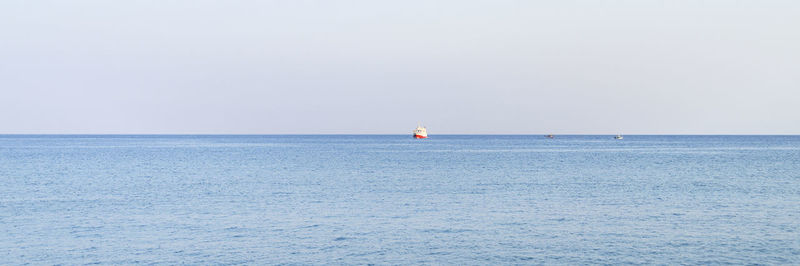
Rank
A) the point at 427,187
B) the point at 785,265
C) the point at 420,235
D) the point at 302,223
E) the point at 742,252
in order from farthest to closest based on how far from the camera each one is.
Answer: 1. the point at 427,187
2. the point at 302,223
3. the point at 420,235
4. the point at 742,252
5. the point at 785,265

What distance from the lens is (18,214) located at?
41.6 m

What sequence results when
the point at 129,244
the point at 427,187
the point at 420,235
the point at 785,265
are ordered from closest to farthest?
the point at 785,265 → the point at 129,244 → the point at 420,235 → the point at 427,187

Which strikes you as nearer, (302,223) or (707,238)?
(707,238)

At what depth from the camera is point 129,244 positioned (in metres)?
31.9

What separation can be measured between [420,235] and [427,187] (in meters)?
27.7

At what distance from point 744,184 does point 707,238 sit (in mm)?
35796

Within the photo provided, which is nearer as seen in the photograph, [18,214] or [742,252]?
[742,252]

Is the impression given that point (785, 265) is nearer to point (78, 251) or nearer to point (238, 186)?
point (78, 251)

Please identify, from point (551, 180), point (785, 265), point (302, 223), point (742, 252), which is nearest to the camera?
point (785, 265)

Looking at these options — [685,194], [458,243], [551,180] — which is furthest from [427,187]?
[458,243]

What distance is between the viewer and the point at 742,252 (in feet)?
97.6

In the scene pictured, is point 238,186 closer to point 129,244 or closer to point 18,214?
point 18,214

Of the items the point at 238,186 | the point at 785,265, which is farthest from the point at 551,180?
the point at 785,265

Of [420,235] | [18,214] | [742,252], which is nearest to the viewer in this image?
[742,252]
